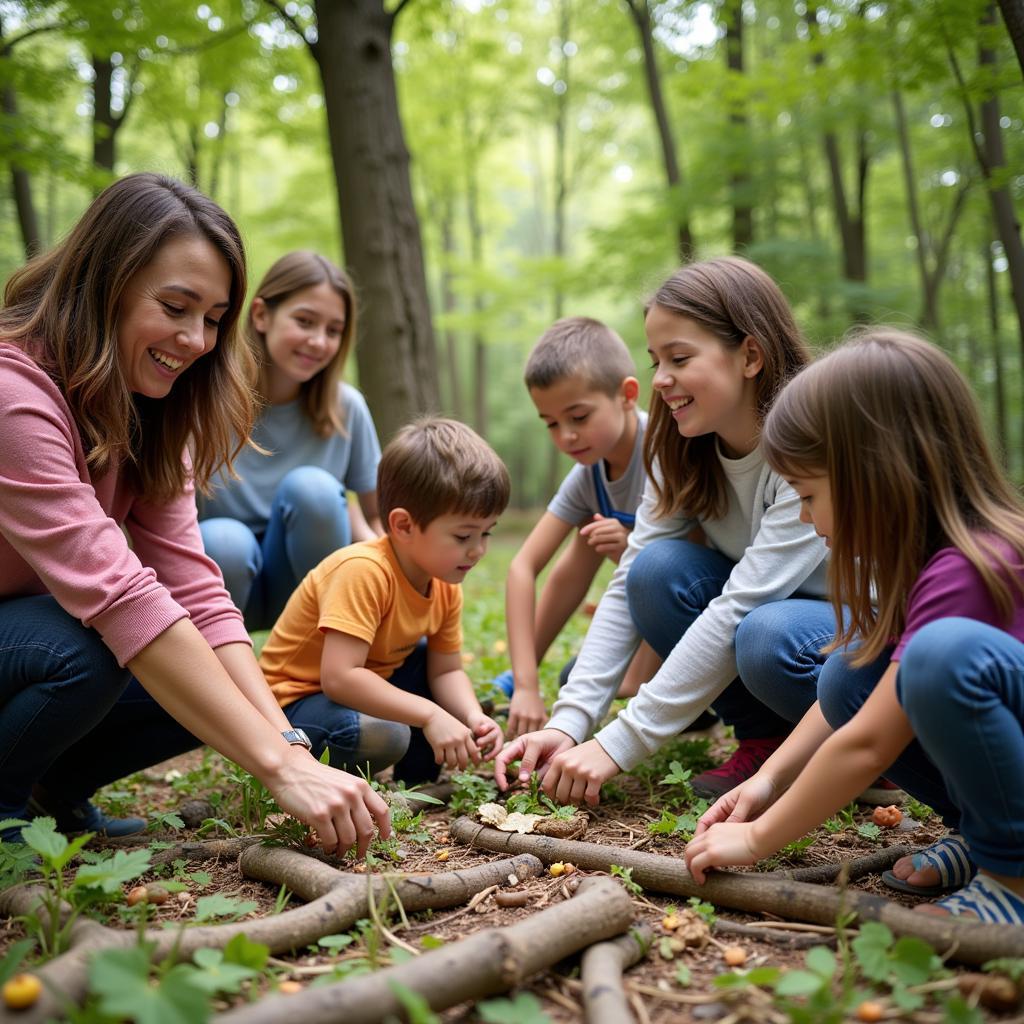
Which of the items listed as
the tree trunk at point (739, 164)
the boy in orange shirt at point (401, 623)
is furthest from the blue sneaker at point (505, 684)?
the tree trunk at point (739, 164)

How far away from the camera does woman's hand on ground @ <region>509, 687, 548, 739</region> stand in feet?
9.45

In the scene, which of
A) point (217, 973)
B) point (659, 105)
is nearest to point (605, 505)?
point (217, 973)

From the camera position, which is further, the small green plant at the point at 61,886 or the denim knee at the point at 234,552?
the denim knee at the point at 234,552

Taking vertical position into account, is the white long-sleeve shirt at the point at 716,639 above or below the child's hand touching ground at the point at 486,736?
above

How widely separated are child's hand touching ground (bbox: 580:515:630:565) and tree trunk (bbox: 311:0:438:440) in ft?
7.81

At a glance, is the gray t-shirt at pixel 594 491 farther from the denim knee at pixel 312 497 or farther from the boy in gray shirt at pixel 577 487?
the denim knee at pixel 312 497

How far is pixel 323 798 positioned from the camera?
186cm

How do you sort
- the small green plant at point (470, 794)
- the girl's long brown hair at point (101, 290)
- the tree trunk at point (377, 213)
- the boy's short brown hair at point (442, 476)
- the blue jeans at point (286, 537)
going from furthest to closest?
the tree trunk at point (377, 213)
the blue jeans at point (286, 537)
the boy's short brown hair at point (442, 476)
the small green plant at point (470, 794)
the girl's long brown hair at point (101, 290)

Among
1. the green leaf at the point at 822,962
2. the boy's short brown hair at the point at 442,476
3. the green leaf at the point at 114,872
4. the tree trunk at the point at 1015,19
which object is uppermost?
the tree trunk at the point at 1015,19

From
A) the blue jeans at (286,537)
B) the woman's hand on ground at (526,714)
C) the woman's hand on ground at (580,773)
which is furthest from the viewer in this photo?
the blue jeans at (286,537)

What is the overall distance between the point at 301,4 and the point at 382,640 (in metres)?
8.12

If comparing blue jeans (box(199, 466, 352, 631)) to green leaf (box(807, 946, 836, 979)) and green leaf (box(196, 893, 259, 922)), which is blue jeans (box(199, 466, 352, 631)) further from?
green leaf (box(807, 946, 836, 979))

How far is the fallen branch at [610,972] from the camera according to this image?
1.37 metres

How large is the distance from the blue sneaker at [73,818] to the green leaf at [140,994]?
1254mm
